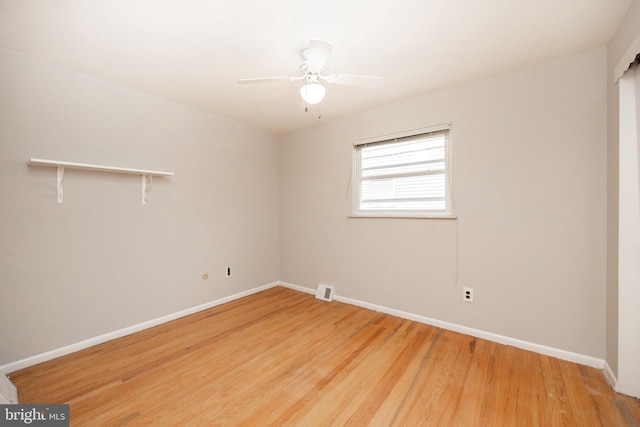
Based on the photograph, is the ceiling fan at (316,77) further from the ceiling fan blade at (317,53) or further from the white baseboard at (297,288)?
the white baseboard at (297,288)

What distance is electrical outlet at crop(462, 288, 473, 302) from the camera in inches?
98.3

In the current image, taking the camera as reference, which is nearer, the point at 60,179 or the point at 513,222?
the point at 60,179

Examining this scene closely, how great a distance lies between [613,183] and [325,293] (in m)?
2.88

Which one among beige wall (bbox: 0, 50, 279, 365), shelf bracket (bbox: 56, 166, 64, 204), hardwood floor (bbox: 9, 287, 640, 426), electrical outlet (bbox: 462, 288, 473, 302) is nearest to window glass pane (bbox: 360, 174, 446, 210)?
electrical outlet (bbox: 462, 288, 473, 302)

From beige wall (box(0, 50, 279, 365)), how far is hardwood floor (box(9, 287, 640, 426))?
396 millimetres

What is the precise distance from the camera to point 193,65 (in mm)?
2184

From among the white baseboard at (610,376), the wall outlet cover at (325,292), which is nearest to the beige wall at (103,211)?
the wall outlet cover at (325,292)

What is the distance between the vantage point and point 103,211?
240 cm

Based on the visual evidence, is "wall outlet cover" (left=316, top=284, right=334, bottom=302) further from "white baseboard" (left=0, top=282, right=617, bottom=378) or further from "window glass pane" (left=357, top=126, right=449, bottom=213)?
"window glass pane" (left=357, top=126, right=449, bottom=213)

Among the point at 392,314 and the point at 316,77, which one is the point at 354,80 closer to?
the point at 316,77

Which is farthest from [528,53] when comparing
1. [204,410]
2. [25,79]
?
[25,79]

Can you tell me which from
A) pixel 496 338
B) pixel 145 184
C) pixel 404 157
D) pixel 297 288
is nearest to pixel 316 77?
pixel 404 157

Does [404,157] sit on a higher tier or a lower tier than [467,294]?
higher

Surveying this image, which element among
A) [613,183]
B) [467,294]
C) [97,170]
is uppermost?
[97,170]
